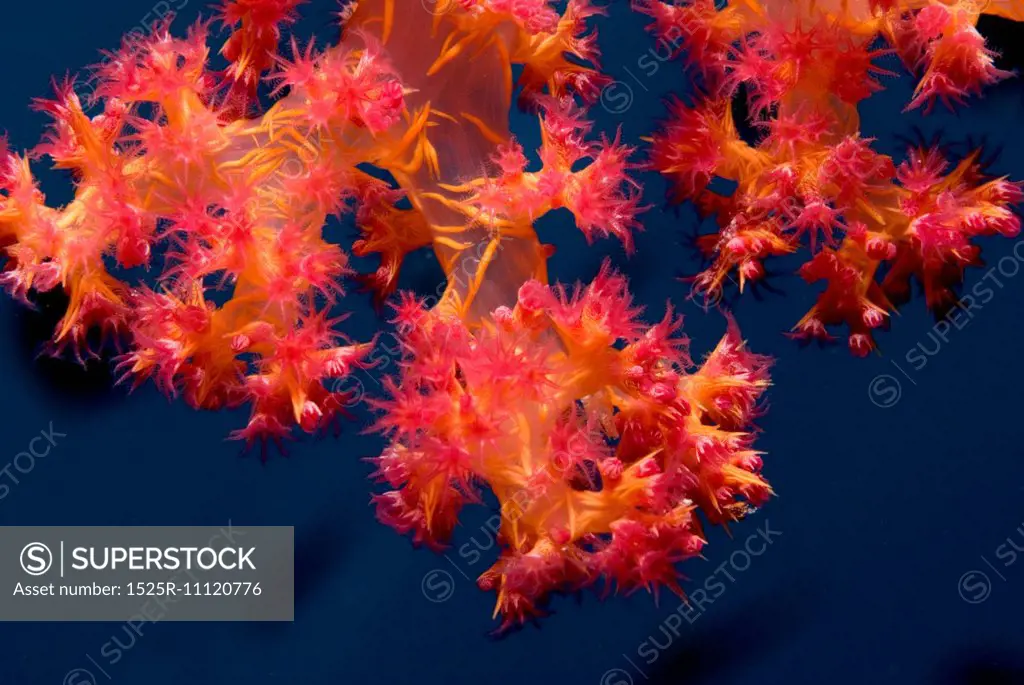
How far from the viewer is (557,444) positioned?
231 cm

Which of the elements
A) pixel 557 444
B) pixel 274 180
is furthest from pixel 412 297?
pixel 557 444

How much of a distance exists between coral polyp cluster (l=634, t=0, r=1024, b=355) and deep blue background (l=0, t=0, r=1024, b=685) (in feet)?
0.94

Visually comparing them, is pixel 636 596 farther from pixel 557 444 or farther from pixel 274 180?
pixel 274 180

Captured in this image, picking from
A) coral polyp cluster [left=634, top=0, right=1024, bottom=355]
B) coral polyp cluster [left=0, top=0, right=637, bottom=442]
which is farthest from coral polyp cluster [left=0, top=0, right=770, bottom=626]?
coral polyp cluster [left=634, top=0, right=1024, bottom=355]

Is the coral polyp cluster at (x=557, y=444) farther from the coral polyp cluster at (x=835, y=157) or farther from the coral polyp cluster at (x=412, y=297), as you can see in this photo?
the coral polyp cluster at (x=835, y=157)

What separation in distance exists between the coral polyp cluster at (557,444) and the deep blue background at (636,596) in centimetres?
61

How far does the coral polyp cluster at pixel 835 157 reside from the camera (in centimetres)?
252

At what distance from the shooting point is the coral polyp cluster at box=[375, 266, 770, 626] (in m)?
2.26

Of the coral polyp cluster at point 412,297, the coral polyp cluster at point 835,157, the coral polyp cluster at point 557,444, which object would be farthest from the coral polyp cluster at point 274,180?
the coral polyp cluster at point 835,157

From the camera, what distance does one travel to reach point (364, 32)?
2.46 meters

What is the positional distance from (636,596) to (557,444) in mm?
1075

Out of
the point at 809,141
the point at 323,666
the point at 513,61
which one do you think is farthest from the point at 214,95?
the point at 323,666

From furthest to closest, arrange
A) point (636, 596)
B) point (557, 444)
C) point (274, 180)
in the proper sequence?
1. point (636, 596)
2. point (274, 180)
3. point (557, 444)

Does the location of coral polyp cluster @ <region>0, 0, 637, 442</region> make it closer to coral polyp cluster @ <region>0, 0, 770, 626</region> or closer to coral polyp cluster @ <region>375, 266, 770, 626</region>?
coral polyp cluster @ <region>0, 0, 770, 626</region>
